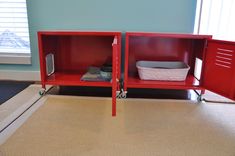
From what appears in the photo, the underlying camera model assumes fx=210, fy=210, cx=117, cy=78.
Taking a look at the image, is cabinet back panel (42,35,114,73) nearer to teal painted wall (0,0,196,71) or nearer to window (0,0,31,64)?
teal painted wall (0,0,196,71)

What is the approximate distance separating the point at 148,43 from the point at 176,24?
0.28m

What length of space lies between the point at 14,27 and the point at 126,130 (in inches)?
58.5

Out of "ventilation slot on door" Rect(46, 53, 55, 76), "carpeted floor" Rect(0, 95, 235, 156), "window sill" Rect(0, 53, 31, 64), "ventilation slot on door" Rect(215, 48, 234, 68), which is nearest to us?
"carpeted floor" Rect(0, 95, 235, 156)

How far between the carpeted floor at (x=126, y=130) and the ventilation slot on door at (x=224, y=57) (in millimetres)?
312

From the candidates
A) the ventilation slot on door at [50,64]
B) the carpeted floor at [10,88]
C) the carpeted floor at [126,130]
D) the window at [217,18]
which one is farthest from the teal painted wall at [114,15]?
the carpeted floor at [126,130]

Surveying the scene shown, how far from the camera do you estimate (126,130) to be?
3.74 feet

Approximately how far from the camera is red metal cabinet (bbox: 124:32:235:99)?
4.47 feet

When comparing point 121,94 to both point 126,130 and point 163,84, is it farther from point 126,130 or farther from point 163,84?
point 126,130

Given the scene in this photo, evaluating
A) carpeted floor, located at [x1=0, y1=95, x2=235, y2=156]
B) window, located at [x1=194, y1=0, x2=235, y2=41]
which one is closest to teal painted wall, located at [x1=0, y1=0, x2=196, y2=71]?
window, located at [x1=194, y1=0, x2=235, y2=41]

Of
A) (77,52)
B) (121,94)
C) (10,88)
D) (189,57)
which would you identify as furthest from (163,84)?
(10,88)

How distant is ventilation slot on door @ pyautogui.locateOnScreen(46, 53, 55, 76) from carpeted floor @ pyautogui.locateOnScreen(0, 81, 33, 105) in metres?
0.27

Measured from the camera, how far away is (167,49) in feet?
5.90

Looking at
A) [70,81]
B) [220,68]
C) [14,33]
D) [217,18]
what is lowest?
[70,81]

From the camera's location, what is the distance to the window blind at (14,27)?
1.88m
